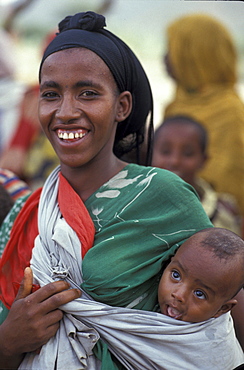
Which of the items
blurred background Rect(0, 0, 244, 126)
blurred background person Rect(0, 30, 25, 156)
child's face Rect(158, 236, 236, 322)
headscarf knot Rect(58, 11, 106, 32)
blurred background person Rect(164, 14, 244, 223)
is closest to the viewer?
child's face Rect(158, 236, 236, 322)

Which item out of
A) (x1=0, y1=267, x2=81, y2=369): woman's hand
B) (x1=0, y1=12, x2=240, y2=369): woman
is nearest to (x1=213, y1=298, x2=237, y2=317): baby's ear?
(x1=0, y1=12, x2=240, y2=369): woman

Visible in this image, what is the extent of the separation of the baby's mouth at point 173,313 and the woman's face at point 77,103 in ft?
2.16

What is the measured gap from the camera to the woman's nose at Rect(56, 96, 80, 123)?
2.15 metres

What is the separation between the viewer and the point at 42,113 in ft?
7.34

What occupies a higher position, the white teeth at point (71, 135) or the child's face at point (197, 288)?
the white teeth at point (71, 135)

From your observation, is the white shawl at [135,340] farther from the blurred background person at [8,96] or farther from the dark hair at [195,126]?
the blurred background person at [8,96]

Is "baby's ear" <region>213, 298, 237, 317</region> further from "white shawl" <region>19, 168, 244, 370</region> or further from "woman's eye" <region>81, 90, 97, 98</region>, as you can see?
"woman's eye" <region>81, 90, 97, 98</region>

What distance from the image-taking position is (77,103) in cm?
217

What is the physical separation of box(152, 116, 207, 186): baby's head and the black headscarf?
1.98m

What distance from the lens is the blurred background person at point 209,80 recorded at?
17.4ft

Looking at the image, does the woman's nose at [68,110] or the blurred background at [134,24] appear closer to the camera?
the woman's nose at [68,110]

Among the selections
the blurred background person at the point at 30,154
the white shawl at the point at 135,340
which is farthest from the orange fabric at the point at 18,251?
the blurred background person at the point at 30,154

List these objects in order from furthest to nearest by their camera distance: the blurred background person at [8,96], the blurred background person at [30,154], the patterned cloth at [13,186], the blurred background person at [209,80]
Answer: the blurred background person at [8,96] → the blurred background person at [209,80] → the blurred background person at [30,154] → the patterned cloth at [13,186]

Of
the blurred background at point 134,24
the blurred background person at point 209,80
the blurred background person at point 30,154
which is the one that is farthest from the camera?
the blurred background at point 134,24
